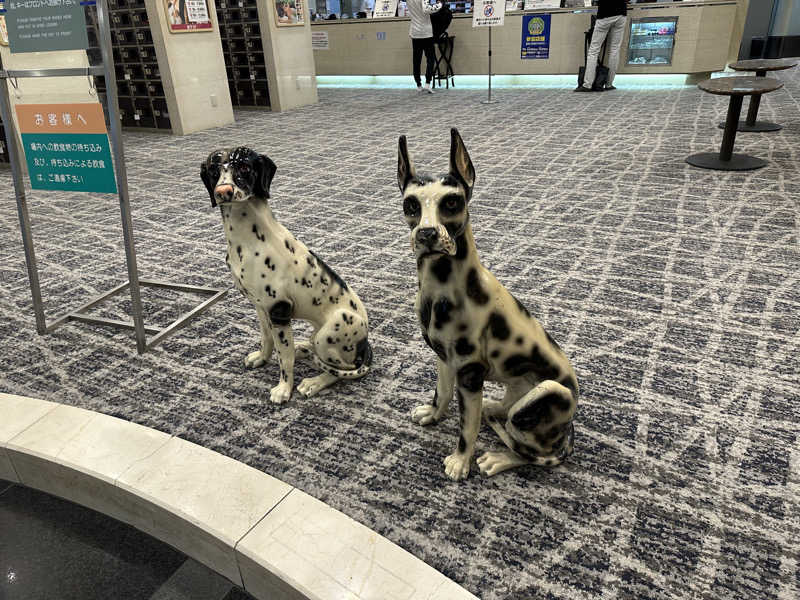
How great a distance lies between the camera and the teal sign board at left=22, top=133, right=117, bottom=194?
6.64ft

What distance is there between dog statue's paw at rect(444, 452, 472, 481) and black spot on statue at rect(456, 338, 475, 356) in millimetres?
356

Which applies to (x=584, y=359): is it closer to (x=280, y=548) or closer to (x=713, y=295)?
(x=713, y=295)

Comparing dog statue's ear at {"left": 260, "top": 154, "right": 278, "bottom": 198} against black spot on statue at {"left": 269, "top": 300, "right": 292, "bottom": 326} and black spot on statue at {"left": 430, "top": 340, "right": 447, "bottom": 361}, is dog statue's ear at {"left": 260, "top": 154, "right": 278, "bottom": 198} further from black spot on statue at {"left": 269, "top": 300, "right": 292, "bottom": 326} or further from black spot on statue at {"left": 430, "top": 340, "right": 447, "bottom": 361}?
black spot on statue at {"left": 430, "top": 340, "right": 447, "bottom": 361}

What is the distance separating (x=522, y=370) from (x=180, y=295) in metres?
1.90

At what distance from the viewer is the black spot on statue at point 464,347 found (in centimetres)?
131

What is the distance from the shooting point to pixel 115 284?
9.25 feet

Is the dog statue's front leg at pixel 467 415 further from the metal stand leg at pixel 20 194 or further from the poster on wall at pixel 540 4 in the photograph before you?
the poster on wall at pixel 540 4

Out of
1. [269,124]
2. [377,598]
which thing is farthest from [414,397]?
[269,124]

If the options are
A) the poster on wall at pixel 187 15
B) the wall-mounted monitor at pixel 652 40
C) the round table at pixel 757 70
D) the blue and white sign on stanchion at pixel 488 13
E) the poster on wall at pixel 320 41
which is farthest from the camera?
the poster on wall at pixel 320 41

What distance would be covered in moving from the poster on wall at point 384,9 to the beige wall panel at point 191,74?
4.10 m

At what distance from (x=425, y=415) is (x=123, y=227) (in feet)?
Result: 4.25

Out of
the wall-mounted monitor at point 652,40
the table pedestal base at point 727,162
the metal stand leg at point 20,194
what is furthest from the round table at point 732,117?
the wall-mounted monitor at point 652,40

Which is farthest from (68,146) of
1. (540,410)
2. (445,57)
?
(445,57)

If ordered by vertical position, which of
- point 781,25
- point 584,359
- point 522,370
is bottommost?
point 584,359
